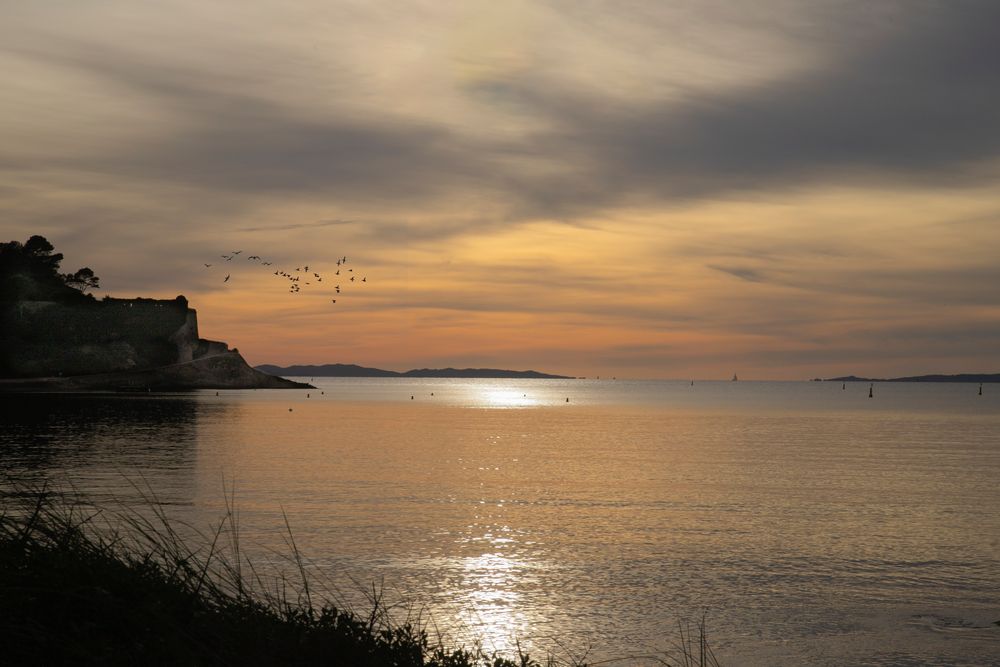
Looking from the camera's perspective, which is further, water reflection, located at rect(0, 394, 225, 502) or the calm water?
water reflection, located at rect(0, 394, 225, 502)

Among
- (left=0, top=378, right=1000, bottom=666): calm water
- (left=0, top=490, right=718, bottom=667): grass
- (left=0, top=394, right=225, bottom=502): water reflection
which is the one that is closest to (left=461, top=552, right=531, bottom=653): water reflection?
(left=0, top=378, right=1000, bottom=666): calm water

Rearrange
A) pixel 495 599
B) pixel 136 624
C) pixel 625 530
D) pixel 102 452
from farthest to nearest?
pixel 102 452, pixel 625 530, pixel 495 599, pixel 136 624

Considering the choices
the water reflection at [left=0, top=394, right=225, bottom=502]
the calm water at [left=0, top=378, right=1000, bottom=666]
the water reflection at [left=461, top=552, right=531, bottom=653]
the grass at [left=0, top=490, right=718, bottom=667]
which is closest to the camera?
the grass at [left=0, top=490, right=718, bottom=667]

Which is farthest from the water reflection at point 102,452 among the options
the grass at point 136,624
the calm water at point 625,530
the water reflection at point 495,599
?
the grass at point 136,624

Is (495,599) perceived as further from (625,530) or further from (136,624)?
(136,624)

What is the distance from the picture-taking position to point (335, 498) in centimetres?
3653

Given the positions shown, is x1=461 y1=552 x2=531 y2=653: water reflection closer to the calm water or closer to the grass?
the calm water

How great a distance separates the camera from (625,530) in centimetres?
2986

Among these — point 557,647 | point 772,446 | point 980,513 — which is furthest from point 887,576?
point 772,446

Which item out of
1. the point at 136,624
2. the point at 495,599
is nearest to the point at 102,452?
the point at 495,599

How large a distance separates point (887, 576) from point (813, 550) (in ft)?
11.9

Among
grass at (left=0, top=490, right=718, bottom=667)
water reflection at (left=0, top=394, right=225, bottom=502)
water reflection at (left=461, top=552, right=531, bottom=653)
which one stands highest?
grass at (left=0, top=490, right=718, bottom=667)

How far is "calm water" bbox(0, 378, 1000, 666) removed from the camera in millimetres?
18156

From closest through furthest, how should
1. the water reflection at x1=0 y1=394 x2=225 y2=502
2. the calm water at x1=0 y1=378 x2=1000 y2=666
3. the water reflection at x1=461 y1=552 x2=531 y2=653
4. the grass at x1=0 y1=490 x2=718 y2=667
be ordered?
the grass at x1=0 y1=490 x2=718 y2=667, the water reflection at x1=461 y1=552 x2=531 y2=653, the calm water at x1=0 y1=378 x2=1000 y2=666, the water reflection at x1=0 y1=394 x2=225 y2=502
